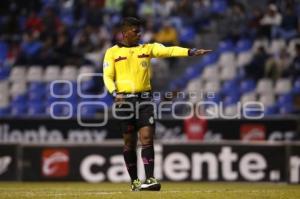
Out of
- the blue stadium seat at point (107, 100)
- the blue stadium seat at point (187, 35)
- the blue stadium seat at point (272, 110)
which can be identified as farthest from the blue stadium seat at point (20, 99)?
the blue stadium seat at point (272, 110)

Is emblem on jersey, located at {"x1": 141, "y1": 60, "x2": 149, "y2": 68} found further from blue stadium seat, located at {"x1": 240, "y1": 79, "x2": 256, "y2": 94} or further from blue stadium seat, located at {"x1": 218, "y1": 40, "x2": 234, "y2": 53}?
blue stadium seat, located at {"x1": 218, "y1": 40, "x2": 234, "y2": 53}

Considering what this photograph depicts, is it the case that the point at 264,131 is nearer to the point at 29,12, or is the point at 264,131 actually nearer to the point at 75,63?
the point at 75,63

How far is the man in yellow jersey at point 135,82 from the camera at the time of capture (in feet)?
36.6

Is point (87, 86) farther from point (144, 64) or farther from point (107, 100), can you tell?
point (144, 64)

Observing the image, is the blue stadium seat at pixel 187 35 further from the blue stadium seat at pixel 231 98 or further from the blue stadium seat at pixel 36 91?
the blue stadium seat at pixel 36 91

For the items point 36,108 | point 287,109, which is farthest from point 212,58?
point 36,108

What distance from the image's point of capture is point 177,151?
17.7 meters

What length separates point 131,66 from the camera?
36.8 ft

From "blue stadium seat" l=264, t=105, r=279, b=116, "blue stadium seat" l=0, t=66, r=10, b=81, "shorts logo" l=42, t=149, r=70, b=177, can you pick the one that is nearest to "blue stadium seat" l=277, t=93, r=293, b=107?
"blue stadium seat" l=264, t=105, r=279, b=116

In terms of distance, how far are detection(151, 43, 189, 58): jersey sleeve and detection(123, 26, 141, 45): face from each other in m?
0.27

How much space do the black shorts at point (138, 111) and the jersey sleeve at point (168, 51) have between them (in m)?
0.63

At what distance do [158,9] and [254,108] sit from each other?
523 centimetres

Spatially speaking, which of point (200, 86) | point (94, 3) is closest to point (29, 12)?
point (94, 3)

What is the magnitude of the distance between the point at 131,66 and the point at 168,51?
0.55 m
